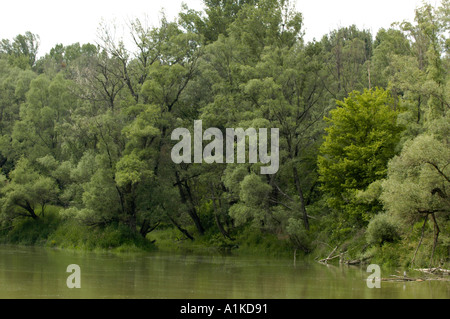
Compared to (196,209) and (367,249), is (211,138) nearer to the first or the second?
(196,209)

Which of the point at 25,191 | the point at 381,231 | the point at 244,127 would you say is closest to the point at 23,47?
the point at 25,191

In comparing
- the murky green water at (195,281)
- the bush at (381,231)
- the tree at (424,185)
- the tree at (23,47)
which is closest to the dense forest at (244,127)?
the bush at (381,231)

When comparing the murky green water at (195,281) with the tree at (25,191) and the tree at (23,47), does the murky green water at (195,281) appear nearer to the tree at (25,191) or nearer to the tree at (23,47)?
the tree at (25,191)

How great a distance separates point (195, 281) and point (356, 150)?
15.1 metres

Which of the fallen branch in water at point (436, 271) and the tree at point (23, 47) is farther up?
the tree at point (23, 47)

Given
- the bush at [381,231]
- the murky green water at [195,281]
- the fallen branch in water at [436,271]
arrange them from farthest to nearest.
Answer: the bush at [381,231] → the fallen branch in water at [436,271] → the murky green water at [195,281]

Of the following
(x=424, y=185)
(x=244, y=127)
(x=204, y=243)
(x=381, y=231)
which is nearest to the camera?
(x=424, y=185)

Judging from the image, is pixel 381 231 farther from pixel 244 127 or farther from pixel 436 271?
pixel 244 127

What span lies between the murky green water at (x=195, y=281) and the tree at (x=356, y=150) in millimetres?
5066

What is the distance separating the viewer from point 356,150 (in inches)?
1308

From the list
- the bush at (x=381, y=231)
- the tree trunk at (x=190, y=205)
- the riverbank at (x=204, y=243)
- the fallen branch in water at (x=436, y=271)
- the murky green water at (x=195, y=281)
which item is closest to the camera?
the murky green water at (x=195, y=281)

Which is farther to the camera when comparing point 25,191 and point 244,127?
point 25,191

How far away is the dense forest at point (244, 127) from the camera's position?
32719mm

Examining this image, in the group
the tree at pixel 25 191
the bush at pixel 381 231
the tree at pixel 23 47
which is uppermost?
the tree at pixel 23 47
